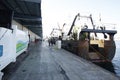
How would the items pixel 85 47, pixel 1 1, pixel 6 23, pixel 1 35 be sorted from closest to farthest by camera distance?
1. pixel 1 35
2. pixel 6 23
3. pixel 85 47
4. pixel 1 1

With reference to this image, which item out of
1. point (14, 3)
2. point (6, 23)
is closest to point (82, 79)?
point (6, 23)

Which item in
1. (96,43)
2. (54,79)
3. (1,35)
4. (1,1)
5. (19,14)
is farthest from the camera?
(19,14)

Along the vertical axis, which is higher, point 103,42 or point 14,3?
point 14,3

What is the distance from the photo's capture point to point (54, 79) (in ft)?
23.5

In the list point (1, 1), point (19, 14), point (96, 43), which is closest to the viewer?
point (1, 1)

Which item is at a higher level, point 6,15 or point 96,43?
point 6,15

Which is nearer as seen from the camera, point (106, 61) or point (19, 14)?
point (106, 61)

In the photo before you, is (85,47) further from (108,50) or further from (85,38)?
(108,50)

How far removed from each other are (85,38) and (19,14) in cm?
1524

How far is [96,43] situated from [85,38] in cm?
308

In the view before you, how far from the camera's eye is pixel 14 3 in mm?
24188

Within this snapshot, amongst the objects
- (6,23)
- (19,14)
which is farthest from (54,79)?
(19,14)

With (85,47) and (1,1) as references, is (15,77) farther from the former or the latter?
(1,1)

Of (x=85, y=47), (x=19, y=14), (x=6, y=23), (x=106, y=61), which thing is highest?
(x=19, y=14)
